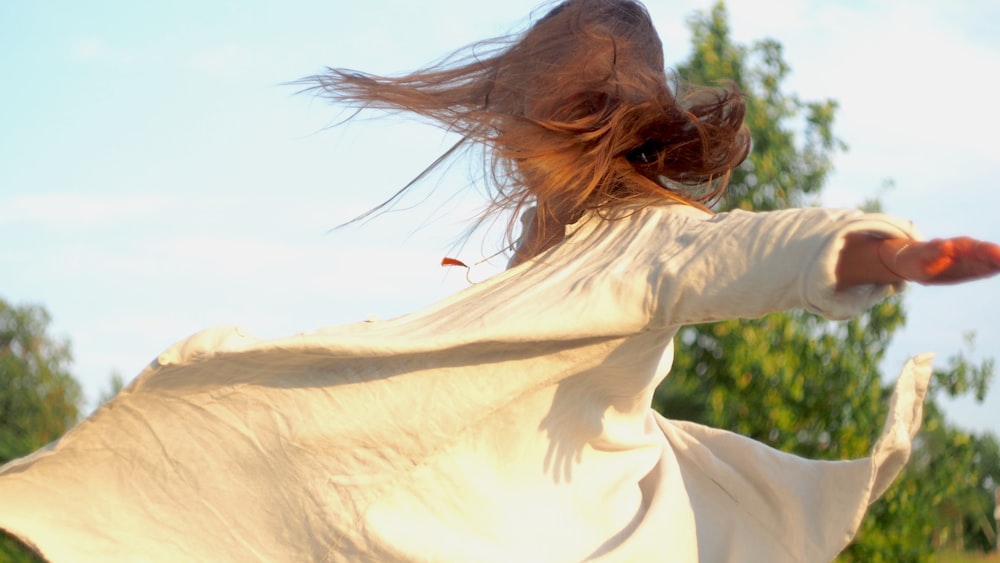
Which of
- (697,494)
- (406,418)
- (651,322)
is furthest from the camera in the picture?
(697,494)

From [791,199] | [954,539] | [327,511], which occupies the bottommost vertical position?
[954,539]

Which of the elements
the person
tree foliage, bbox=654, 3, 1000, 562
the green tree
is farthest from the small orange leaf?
the green tree

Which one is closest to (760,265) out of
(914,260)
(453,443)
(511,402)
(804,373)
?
(914,260)

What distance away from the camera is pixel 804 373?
Answer: 10523 millimetres

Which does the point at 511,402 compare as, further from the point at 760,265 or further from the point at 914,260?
the point at 914,260

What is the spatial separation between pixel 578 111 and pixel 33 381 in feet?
103

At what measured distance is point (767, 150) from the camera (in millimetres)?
11047

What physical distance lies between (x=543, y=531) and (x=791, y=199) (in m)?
9.01

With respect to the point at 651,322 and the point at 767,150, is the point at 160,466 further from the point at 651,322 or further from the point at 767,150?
the point at 767,150

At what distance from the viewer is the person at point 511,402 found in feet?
8.36

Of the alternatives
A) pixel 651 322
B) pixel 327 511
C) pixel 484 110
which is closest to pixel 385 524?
pixel 327 511

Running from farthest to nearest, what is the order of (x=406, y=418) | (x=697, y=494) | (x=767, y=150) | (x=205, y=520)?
(x=767, y=150) → (x=697, y=494) → (x=205, y=520) → (x=406, y=418)

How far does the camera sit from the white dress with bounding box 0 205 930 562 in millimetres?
2504

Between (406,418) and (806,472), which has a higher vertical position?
(406,418)
